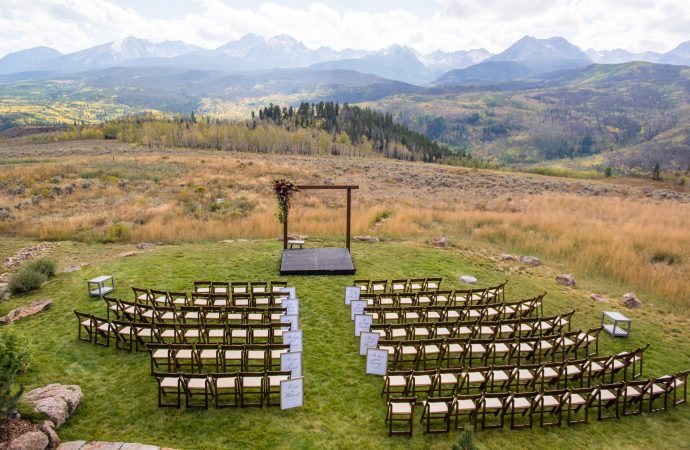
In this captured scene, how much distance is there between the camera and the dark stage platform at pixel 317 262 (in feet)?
53.3

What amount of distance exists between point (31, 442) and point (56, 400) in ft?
4.17

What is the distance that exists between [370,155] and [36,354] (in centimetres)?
9943

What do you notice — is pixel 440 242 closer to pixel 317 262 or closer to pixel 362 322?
pixel 317 262

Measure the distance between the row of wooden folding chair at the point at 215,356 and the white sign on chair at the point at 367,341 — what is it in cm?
183

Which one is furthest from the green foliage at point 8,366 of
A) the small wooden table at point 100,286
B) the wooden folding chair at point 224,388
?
the small wooden table at point 100,286

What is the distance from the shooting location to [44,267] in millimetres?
14930

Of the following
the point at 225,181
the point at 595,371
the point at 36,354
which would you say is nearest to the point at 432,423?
the point at 595,371

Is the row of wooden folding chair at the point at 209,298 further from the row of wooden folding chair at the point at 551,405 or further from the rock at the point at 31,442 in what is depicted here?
the row of wooden folding chair at the point at 551,405

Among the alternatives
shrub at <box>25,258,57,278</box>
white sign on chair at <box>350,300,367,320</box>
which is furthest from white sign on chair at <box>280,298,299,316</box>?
shrub at <box>25,258,57,278</box>

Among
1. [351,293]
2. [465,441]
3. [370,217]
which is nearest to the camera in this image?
[465,441]

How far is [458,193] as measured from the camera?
40188 mm

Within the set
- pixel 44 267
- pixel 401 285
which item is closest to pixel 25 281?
pixel 44 267

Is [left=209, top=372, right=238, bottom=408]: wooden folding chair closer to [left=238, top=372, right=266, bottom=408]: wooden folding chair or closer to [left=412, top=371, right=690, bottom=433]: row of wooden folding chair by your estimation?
[left=238, top=372, right=266, bottom=408]: wooden folding chair

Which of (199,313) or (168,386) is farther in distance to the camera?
(199,313)
